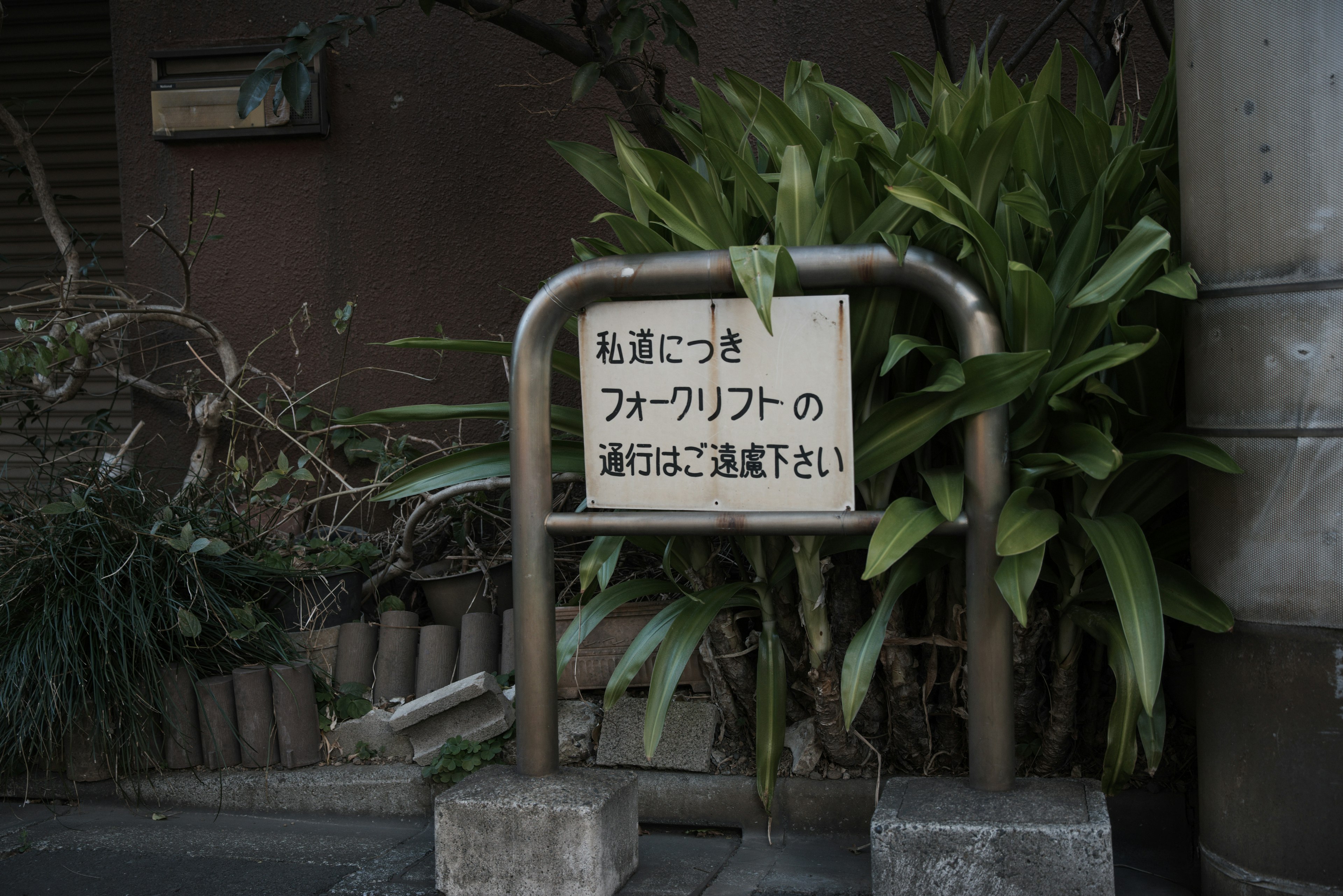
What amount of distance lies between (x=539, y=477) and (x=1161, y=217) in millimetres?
1409

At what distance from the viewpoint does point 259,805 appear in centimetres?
278

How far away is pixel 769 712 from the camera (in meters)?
2.19

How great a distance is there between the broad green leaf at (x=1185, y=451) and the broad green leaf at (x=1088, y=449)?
58 millimetres

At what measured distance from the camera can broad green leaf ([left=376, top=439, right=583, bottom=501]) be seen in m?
2.22

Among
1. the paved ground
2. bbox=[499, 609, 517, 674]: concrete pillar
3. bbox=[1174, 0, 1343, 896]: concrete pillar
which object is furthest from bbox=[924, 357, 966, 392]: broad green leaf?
bbox=[499, 609, 517, 674]: concrete pillar

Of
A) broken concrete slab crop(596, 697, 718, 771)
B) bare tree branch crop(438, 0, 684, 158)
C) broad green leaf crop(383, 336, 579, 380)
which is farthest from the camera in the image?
bare tree branch crop(438, 0, 684, 158)

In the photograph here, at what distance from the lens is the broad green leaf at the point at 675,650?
2070mm

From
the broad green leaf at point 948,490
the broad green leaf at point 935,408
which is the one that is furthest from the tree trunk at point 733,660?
the broad green leaf at point 948,490

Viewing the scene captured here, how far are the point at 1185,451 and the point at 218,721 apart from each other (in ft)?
7.97

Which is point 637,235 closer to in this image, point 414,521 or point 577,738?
point 577,738

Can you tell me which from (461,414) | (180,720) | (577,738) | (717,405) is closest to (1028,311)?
(717,405)

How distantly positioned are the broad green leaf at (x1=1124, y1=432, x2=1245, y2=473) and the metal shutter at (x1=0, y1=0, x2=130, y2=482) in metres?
4.50

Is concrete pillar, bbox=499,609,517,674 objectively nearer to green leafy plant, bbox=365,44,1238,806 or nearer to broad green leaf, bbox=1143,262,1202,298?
green leafy plant, bbox=365,44,1238,806

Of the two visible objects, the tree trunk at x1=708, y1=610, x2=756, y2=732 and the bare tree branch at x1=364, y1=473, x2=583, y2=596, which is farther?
the bare tree branch at x1=364, y1=473, x2=583, y2=596
